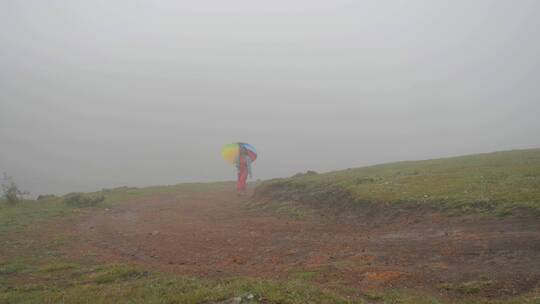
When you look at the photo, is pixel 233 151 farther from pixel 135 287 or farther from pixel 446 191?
pixel 135 287

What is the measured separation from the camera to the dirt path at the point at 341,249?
11.7 metres

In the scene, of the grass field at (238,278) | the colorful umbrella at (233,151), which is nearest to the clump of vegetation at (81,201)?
the grass field at (238,278)

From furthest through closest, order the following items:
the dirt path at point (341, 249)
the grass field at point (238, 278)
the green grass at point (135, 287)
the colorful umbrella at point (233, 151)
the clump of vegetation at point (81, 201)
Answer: the colorful umbrella at point (233, 151), the clump of vegetation at point (81, 201), the dirt path at point (341, 249), the grass field at point (238, 278), the green grass at point (135, 287)

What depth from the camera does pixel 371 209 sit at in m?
23.0

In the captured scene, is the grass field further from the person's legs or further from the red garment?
the person's legs

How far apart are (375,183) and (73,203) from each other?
29893 millimetres

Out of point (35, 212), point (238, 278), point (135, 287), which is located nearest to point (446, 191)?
point (238, 278)

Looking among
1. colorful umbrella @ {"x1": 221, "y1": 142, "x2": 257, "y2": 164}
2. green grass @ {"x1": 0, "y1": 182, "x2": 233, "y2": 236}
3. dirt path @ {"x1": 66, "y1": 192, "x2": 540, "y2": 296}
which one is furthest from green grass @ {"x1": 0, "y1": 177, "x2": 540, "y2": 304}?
colorful umbrella @ {"x1": 221, "y1": 142, "x2": 257, "y2": 164}

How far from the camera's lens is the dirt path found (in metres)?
11.7

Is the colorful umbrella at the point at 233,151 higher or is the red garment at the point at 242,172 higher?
the colorful umbrella at the point at 233,151

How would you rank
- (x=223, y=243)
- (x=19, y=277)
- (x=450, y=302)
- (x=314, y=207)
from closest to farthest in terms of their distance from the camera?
(x=450, y=302) → (x=19, y=277) → (x=223, y=243) → (x=314, y=207)

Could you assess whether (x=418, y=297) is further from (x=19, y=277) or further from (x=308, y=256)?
(x=19, y=277)

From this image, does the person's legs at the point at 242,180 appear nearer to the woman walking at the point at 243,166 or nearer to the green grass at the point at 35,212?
the woman walking at the point at 243,166

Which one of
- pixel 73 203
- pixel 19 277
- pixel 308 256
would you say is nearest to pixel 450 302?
pixel 308 256
